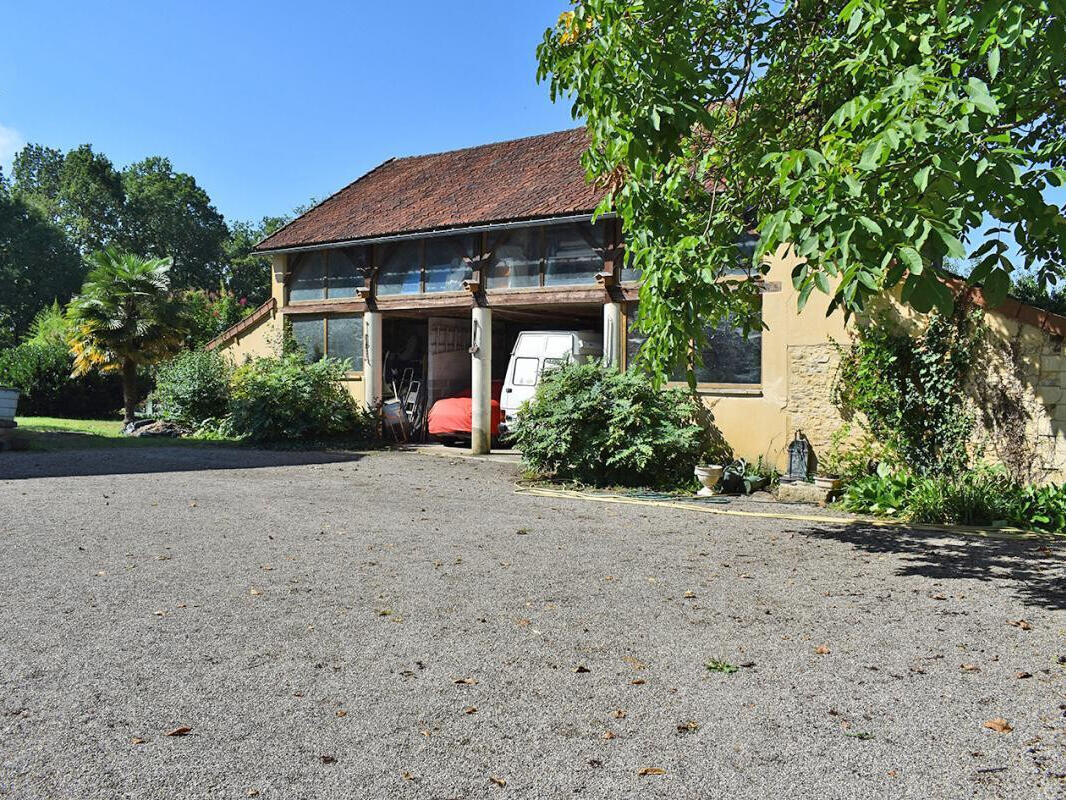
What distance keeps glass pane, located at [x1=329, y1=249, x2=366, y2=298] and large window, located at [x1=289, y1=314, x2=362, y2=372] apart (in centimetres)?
55

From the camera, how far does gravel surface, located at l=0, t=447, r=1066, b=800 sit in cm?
337

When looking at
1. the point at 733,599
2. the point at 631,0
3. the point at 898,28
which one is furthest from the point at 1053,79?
the point at 733,599

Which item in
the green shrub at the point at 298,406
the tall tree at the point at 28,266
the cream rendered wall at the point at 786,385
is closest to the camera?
the cream rendered wall at the point at 786,385

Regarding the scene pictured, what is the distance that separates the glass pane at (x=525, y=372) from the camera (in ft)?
54.3

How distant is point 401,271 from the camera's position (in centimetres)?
1859

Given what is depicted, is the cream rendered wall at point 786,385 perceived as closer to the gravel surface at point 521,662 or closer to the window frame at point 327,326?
the gravel surface at point 521,662

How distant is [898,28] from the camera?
575cm

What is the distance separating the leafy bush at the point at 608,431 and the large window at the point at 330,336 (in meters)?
7.41

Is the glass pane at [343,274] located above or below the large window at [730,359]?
above

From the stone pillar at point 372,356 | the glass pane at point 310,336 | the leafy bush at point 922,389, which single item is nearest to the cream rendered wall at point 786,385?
the leafy bush at point 922,389

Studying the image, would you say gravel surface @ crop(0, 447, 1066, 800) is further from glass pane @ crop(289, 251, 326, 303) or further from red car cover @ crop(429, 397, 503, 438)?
glass pane @ crop(289, 251, 326, 303)

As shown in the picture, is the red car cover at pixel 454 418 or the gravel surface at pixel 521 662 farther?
the red car cover at pixel 454 418

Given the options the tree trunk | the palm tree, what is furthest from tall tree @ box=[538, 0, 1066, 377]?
the tree trunk

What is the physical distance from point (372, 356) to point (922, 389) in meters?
11.7
